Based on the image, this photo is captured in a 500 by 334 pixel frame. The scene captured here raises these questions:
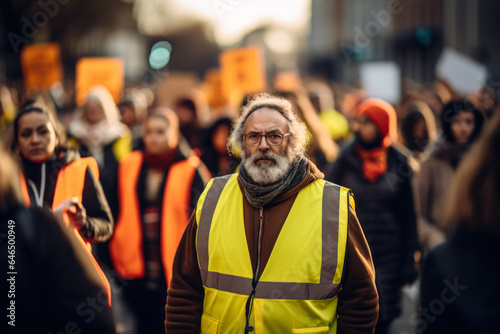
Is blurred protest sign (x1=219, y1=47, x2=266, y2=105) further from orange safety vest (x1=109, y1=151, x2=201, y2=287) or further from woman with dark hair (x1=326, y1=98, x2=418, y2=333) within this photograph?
orange safety vest (x1=109, y1=151, x2=201, y2=287)

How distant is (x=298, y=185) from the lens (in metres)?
3.13

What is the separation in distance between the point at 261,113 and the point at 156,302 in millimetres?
2252

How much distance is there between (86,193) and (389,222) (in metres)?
2.40

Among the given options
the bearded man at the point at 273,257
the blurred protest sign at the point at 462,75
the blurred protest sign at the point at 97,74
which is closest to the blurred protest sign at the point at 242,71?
the blurred protest sign at the point at 97,74

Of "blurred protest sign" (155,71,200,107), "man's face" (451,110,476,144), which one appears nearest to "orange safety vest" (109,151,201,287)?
"man's face" (451,110,476,144)

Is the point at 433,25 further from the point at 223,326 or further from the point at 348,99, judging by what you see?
the point at 223,326

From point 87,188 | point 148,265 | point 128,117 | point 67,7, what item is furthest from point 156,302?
point 67,7

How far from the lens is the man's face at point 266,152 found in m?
3.15

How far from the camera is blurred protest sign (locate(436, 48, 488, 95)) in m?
9.67

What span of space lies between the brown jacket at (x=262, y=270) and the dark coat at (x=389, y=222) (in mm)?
1977

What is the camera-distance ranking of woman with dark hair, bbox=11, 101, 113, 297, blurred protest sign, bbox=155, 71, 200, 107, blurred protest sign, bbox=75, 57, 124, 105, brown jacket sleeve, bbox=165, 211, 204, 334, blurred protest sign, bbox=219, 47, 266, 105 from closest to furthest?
brown jacket sleeve, bbox=165, 211, 204, 334 < woman with dark hair, bbox=11, 101, 113, 297 < blurred protest sign, bbox=219, 47, 266, 105 < blurred protest sign, bbox=75, 57, 124, 105 < blurred protest sign, bbox=155, 71, 200, 107

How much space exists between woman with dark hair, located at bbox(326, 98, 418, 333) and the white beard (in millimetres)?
2004

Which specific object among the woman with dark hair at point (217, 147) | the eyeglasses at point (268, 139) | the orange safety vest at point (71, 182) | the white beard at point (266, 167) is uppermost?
the eyeglasses at point (268, 139)

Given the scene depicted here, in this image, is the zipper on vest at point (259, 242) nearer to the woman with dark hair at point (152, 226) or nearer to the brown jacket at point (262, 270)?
the brown jacket at point (262, 270)
